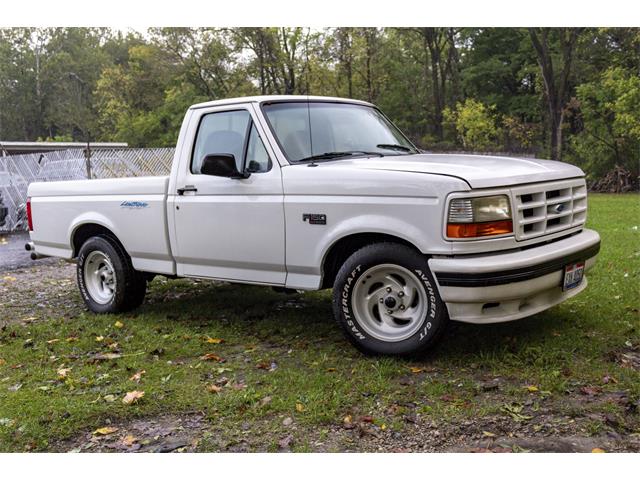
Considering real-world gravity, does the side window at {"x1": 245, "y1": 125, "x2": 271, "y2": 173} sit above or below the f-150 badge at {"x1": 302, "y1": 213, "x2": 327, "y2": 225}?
above

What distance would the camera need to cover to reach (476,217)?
427cm

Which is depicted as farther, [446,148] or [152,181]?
[446,148]

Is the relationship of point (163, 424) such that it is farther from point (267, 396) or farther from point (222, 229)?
point (222, 229)

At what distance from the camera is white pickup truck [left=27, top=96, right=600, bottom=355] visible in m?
4.35

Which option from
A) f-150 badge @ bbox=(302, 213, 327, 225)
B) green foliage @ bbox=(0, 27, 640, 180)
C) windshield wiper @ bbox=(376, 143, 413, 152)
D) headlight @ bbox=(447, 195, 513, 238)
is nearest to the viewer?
headlight @ bbox=(447, 195, 513, 238)

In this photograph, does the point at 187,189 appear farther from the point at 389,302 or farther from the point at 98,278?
the point at 389,302

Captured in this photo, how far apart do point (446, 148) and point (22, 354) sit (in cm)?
1225

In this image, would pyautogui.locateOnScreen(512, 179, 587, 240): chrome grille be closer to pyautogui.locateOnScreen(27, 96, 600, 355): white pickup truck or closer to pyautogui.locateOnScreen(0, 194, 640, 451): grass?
pyautogui.locateOnScreen(27, 96, 600, 355): white pickup truck

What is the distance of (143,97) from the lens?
17031 mm

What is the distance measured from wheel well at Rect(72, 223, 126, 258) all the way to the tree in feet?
45.5

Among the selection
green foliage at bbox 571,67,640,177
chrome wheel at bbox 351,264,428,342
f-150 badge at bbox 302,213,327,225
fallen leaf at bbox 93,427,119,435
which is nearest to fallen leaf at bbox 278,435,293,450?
fallen leaf at bbox 93,427,119,435

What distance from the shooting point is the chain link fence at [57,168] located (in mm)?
15797

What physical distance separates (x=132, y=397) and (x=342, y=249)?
1.90m

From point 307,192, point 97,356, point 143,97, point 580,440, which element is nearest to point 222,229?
point 307,192
